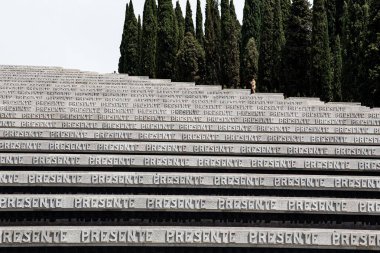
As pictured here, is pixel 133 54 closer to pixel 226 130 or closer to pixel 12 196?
pixel 226 130

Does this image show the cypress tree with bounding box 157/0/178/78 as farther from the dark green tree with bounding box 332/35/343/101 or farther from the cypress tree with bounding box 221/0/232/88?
the dark green tree with bounding box 332/35/343/101

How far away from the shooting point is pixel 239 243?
8945 millimetres

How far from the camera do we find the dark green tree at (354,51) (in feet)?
122

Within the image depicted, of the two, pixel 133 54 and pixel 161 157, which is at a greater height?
pixel 133 54

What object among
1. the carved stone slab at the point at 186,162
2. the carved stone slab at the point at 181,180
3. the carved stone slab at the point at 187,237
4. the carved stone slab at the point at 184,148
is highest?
the carved stone slab at the point at 184,148

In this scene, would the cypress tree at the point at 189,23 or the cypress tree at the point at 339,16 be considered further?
the cypress tree at the point at 189,23

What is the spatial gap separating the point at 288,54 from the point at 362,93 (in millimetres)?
9700

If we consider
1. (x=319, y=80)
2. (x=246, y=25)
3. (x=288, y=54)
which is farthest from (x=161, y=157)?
(x=246, y=25)

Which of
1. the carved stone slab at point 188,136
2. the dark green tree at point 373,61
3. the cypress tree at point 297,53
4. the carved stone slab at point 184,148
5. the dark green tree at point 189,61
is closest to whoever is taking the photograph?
the carved stone slab at point 184,148

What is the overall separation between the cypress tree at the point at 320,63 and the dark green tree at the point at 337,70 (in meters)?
3.52

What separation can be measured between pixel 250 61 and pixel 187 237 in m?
46.0

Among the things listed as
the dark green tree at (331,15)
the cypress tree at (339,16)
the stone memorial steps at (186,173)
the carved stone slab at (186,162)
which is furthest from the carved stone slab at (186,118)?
the cypress tree at (339,16)

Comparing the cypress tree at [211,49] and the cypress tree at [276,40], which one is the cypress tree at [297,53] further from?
the cypress tree at [211,49]

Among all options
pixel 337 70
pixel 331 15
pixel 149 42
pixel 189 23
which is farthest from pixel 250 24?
pixel 337 70
